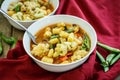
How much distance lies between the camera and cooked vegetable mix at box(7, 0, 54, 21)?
1570 millimetres

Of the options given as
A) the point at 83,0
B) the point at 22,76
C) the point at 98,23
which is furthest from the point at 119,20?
the point at 22,76

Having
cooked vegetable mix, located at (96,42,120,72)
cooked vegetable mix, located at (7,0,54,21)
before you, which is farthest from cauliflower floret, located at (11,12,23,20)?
cooked vegetable mix, located at (96,42,120,72)

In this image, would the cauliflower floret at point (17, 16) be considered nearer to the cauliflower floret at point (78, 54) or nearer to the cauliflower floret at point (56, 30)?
the cauliflower floret at point (56, 30)

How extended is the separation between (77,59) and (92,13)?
44cm

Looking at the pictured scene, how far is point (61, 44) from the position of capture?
1.35 metres

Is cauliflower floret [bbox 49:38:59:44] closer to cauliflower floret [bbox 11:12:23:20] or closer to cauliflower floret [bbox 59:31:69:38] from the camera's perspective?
cauliflower floret [bbox 59:31:69:38]

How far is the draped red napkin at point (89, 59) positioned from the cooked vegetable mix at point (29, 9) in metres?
0.08

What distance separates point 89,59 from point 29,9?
18.3 inches

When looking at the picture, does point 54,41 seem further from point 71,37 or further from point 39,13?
point 39,13

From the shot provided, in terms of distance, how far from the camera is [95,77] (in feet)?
4.50

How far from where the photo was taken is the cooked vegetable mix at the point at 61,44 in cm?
133

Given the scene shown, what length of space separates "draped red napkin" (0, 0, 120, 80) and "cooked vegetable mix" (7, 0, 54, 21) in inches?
3.3

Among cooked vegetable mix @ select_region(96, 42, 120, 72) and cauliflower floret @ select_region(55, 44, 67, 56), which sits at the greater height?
cauliflower floret @ select_region(55, 44, 67, 56)

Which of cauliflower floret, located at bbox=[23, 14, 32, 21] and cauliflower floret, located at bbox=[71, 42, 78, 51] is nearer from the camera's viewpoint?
cauliflower floret, located at bbox=[71, 42, 78, 51]
